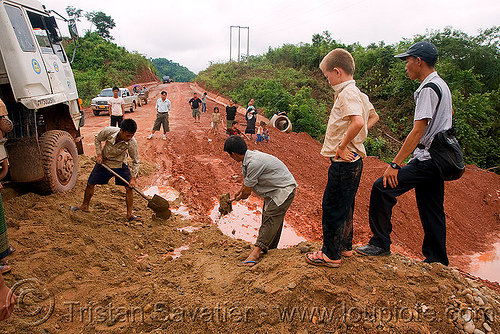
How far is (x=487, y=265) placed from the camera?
19.5 feet

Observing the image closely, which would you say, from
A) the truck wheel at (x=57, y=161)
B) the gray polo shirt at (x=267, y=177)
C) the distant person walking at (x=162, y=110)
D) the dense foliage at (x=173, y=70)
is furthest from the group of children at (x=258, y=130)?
the dense foliage at (x=173, y=70)

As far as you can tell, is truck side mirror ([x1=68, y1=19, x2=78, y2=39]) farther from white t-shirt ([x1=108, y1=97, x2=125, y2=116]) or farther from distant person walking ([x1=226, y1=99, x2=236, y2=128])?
distant person walking ([x1=226, y1=99, x2=236, y2=128])

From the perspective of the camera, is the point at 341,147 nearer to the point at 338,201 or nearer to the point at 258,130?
the point at 338,201

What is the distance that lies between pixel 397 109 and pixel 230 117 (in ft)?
37.3

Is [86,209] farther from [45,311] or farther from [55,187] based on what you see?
[45,311]

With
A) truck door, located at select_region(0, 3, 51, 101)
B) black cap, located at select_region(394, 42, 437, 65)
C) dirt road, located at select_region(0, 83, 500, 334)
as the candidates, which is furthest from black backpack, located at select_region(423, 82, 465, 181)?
truck door, located at select_region(0, 3, 51, 101)

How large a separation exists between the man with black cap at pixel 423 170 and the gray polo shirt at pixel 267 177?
921mm

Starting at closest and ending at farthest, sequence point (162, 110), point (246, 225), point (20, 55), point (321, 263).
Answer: point (321, 263)
point (20, 55)
point (246, 225)
point (162, 110)

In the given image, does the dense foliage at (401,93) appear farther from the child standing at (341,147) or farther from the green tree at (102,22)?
the green tree at (102,22)

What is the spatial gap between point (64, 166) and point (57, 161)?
185mm

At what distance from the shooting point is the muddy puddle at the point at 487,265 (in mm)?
5512

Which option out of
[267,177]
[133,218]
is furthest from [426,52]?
[133,218]

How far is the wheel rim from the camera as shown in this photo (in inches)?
205

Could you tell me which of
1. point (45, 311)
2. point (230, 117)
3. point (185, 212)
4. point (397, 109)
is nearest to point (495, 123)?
point (397, 109)
